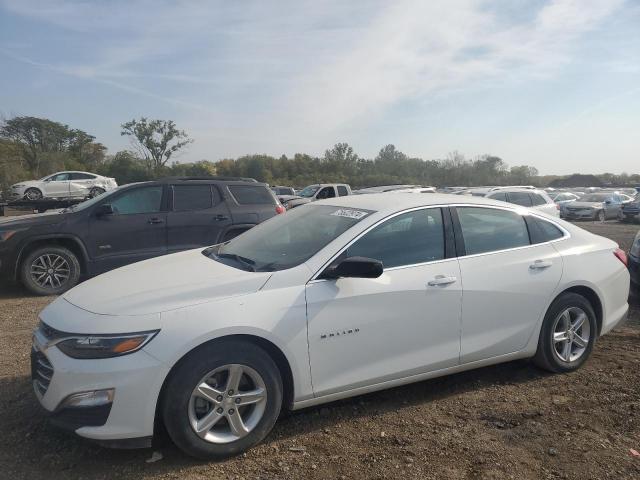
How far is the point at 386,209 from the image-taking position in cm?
385

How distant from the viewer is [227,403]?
3023 mm

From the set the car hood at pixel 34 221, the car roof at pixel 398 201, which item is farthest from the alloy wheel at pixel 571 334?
the car hood at pixel 34 221

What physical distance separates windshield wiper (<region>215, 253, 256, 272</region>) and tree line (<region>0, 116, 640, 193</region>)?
3559 centimetres

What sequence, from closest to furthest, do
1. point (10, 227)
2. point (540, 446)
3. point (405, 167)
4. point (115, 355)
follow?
point (115, 355), point (540, 446), point (10, 227), point (405, 167)

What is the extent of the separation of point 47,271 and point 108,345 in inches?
206

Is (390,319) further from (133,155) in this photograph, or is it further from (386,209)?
(133,155)

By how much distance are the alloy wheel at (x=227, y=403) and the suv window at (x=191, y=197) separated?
5.51m

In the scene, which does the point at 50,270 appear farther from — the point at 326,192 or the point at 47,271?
the point at 326,192

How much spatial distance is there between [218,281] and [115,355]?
0.76 meters

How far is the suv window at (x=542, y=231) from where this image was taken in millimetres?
4363

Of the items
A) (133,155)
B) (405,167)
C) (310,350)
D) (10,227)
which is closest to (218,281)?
(310,350)

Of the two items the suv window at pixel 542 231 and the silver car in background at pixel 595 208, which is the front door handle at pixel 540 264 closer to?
the suv window at pixel 542 231

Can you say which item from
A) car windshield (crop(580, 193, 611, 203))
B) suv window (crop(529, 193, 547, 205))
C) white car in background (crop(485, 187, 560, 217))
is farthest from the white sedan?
car windshield (crop(580, 193, 611, 203))

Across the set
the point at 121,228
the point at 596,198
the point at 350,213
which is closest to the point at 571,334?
the point at 350,213
